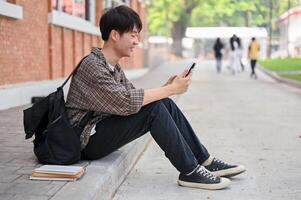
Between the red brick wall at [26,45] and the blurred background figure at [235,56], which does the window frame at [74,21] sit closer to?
the red brick wall at [26,45]

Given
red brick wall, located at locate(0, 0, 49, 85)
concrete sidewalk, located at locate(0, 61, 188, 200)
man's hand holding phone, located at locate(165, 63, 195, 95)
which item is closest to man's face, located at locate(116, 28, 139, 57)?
man's hand holding phone, located at locate(165, 63, 195, 95)

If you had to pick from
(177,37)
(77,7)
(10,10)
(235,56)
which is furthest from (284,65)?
(10,10)

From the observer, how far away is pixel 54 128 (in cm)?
436

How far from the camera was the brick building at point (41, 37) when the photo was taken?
9109 millimetres

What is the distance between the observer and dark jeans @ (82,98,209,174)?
4.50 metres

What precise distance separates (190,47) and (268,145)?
58.8 metres

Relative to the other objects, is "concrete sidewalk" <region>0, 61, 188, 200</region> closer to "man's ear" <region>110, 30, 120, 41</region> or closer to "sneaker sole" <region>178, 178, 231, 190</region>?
"sneaker sole" <region>178, 178, 231, 190</region>

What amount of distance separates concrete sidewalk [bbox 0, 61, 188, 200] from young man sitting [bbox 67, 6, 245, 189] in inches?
10.1

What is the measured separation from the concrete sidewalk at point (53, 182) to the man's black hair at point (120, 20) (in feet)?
3.74

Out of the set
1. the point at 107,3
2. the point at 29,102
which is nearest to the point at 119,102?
the point at 29,102

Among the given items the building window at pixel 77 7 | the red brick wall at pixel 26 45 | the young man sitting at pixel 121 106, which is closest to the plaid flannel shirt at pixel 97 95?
the young man sitting at pixel 121 106

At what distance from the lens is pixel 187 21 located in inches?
2052

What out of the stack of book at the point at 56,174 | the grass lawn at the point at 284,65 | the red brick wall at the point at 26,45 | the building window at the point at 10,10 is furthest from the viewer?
the grass lawn at the point at 284,65

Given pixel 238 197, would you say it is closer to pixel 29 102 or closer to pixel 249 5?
pixel 29 102
